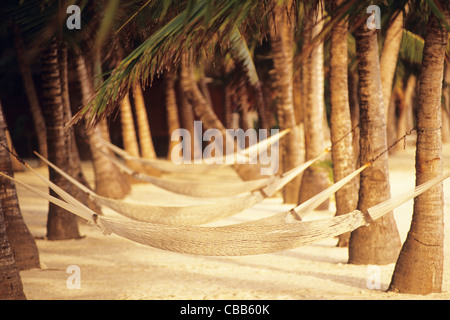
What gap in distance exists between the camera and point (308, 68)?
758 centimetres

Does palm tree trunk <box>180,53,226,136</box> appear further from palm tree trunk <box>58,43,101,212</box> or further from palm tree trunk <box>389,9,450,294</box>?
palm tree trunk <box>389,9,450,294</box>

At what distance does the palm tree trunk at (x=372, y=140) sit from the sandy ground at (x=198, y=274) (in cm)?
24

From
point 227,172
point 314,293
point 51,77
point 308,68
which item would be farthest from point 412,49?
point 314,293

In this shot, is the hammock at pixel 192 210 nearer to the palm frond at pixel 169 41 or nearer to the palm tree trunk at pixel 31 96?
the palm frond at pixel 169 41

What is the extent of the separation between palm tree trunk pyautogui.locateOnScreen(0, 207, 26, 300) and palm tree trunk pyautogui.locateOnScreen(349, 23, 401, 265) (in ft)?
8.02

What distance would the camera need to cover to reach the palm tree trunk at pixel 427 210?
3.96m

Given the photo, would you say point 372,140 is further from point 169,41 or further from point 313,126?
point 313,126

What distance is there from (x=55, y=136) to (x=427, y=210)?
3781mm

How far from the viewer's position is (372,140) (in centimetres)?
480

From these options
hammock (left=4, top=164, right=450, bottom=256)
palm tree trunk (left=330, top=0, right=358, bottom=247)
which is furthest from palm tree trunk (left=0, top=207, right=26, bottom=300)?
palm tree trunk (left=330, top=0, right=358, bottom=247)

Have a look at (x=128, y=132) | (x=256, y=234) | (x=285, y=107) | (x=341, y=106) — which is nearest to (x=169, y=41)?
(x=256, y=234)

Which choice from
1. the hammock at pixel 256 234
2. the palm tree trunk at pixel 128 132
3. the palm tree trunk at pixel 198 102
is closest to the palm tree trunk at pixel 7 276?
the hammock at pixel 256 234
